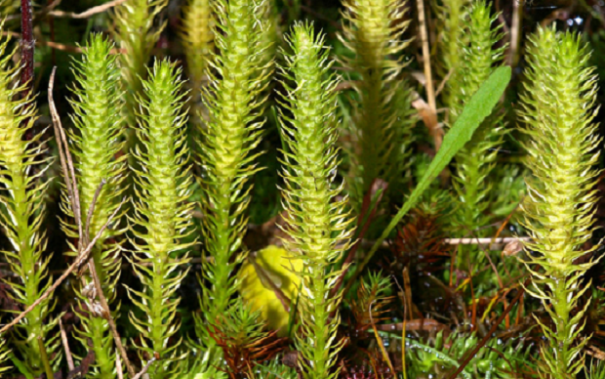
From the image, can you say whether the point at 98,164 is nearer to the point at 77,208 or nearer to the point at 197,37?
the point at 77,208

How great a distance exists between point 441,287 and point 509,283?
0.36 feet

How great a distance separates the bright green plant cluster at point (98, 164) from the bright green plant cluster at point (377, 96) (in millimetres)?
414

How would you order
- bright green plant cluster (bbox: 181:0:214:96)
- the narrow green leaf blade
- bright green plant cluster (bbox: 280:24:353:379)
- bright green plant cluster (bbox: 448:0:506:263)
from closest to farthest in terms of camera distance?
bright green plant cluster (bbox: 280:24:353:379), the narrow green leaf blade, bright green plant cluster (bbox: 448:0:506:263), bright green plant cluster (bbox: 181:0:214:96)

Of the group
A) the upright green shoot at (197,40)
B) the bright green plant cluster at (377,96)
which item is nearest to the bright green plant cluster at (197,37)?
the upright green shoot at (197,40)

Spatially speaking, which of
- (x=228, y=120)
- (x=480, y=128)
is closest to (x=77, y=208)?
(x=228, y=120)

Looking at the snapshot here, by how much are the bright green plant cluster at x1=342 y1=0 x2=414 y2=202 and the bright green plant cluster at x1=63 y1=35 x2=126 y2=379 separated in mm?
414

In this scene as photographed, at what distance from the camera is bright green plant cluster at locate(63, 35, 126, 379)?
0.81 m

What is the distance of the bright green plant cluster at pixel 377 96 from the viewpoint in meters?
1.07

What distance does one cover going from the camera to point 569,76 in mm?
777

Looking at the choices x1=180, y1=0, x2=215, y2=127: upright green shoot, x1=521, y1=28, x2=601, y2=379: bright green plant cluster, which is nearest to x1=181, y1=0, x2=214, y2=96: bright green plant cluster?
x1=180, y1=0, x2=215, y2=127: upright green shoot

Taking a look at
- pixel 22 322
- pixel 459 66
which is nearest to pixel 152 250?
pixel 22 322

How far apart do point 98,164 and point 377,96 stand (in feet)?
1.61

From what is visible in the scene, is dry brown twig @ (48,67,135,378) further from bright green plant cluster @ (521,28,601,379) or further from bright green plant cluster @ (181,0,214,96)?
bright green plant cluster @ (521,28,601,379)

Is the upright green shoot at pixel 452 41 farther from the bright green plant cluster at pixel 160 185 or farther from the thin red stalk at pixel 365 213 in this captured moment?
the bright green plant cluster at pixel 160 185
